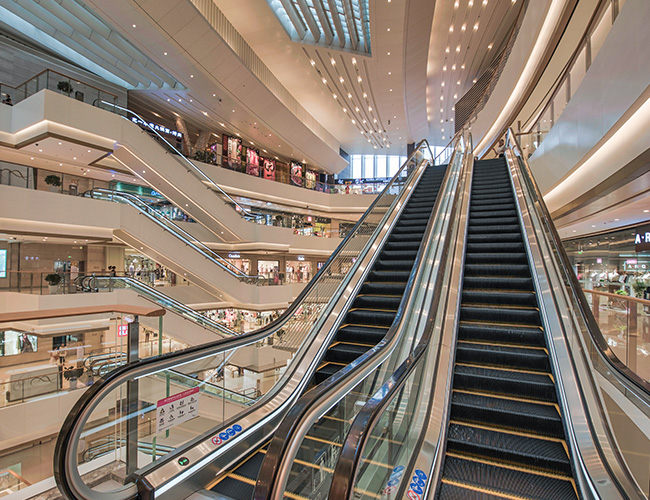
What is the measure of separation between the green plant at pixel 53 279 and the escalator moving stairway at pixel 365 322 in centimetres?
893

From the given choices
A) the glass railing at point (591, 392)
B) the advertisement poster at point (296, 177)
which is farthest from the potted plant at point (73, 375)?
the advertisement poster at point (296, 177)

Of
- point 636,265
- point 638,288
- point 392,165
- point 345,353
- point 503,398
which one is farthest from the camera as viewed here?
point 392,165

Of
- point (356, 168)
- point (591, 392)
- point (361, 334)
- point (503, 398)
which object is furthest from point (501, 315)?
point (356, 168)

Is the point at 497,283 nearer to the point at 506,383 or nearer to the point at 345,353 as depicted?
the point at 506,383

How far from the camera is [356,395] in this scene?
2475 millimetres

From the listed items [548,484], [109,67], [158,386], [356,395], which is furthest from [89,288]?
[548,484]

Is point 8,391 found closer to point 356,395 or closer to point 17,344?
point 17,344

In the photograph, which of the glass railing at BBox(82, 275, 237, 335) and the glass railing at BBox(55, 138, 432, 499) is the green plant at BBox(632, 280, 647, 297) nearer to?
the glass railing at BBox(55, 138, 432, 499)

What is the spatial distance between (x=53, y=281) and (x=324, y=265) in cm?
850

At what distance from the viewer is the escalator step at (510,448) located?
267 centimetres

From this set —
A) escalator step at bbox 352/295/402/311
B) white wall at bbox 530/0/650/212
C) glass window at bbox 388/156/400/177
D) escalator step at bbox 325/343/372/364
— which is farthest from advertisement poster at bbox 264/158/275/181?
glass window at bbox 388/156/400/177

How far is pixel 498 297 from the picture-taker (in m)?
4.47

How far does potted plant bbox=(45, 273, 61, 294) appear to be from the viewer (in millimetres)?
10078

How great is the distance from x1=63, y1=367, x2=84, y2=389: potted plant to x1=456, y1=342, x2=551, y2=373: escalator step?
338 inches
